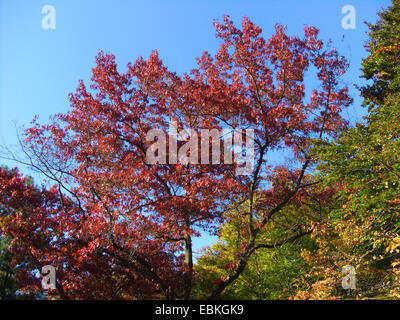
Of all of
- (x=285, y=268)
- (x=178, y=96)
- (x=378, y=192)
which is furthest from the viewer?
(x=285, y=268)

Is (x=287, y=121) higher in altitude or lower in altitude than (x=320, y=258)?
higher

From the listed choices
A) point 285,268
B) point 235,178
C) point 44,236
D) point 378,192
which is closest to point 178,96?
point 235,178

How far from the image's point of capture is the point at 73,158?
408 inches

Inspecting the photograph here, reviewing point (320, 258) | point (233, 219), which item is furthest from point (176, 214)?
point (320, 258)

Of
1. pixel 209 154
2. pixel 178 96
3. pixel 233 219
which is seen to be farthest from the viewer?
pixel 233 219

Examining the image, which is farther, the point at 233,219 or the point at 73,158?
the point at 233,219

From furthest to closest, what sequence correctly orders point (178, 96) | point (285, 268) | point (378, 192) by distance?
point (285, 268) < point (178, 96) < point (378, 192)

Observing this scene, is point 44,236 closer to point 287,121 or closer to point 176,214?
point 176,214

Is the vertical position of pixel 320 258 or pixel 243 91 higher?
pixel 243 91

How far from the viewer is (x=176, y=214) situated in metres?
9.27

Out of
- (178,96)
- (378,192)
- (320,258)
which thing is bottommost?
(320,258)

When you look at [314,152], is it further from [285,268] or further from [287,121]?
[285,268]

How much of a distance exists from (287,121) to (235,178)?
2.43 metres

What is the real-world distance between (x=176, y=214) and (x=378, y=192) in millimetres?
5567
